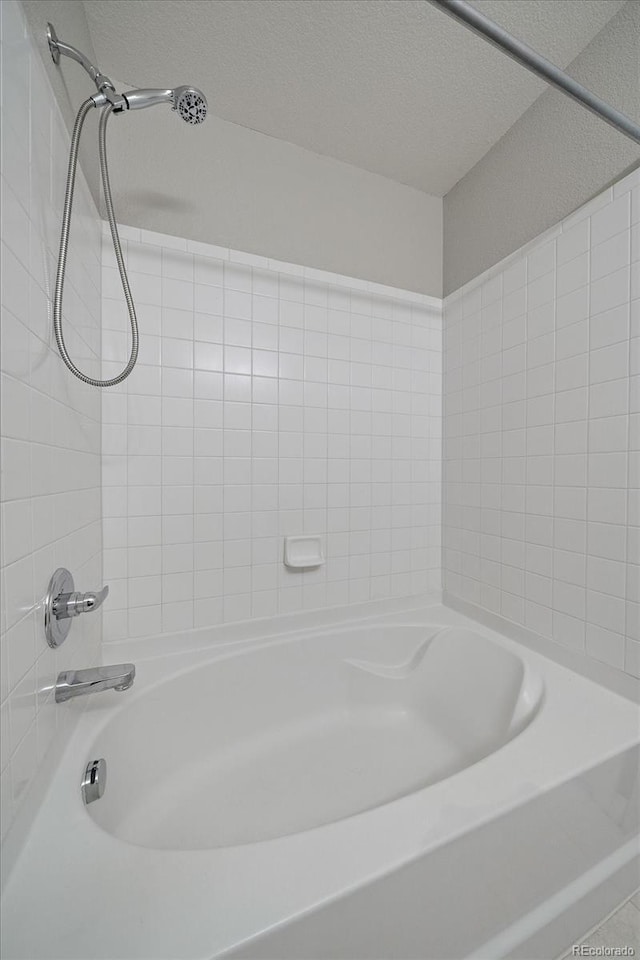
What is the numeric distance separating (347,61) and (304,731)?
2221mm

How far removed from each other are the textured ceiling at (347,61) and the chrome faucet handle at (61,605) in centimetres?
153

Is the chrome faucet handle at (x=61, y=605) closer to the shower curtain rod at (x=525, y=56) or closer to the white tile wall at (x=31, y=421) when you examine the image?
the white tile wall at (x=31, y=421)

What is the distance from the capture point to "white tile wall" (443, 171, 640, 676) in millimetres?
1029

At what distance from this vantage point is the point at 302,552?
4.81 ft

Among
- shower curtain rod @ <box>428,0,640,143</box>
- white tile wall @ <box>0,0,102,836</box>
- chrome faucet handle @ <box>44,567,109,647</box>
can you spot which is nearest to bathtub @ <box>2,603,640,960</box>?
white tile wall @ <box>0,0,102,836</box>

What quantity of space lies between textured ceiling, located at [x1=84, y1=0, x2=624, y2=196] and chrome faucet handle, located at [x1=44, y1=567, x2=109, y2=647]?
1528 mm

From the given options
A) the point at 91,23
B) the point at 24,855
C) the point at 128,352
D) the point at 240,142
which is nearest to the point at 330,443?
the point at 128,352

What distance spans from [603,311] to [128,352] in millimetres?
1466

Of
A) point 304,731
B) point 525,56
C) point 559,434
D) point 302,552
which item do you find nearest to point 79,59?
point 525,56

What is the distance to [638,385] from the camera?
994 mm

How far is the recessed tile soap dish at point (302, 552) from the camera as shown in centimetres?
143

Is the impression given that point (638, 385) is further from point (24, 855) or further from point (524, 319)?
point (24, 855)

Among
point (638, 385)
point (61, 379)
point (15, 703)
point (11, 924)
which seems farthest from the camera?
point (638, 385)

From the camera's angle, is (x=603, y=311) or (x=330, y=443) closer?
(x=603, y=311)
